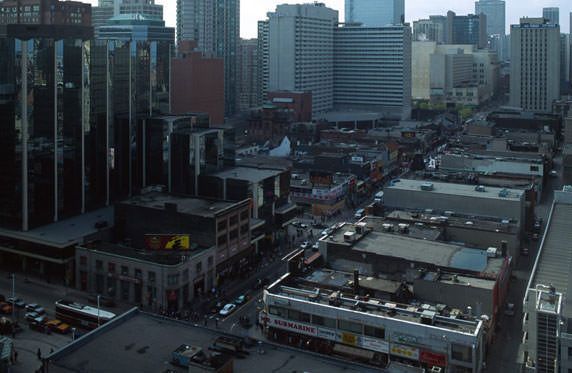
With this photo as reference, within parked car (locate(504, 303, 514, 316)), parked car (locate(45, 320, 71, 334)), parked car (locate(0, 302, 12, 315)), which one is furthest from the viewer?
parked car (locate(504, 303, 514, 316))

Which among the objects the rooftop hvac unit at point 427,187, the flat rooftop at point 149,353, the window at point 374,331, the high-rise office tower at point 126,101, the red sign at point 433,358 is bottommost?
the red sign at point 433,358

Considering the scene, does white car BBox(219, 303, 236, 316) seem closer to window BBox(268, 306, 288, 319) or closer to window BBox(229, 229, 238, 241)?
window BBox(268, 306, 288, 319)

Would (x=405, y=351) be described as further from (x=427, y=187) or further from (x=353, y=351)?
(x=427, y=187)

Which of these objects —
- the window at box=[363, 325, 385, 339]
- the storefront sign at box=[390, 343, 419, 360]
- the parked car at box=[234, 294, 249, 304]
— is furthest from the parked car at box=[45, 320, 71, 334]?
the storefront sign at box=[390, 343, 419, 360]

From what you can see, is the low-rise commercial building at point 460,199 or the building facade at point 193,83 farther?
the building facade at point 193,83

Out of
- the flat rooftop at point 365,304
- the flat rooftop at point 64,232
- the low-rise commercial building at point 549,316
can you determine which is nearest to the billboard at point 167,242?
the flat rooftop at point 64,232

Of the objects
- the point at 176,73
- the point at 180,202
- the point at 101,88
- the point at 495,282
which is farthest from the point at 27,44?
the point at 176,73

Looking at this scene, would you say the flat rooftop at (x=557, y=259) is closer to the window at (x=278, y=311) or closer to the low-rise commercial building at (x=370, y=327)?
the low-rise commercial building at (x=370, y=327)
